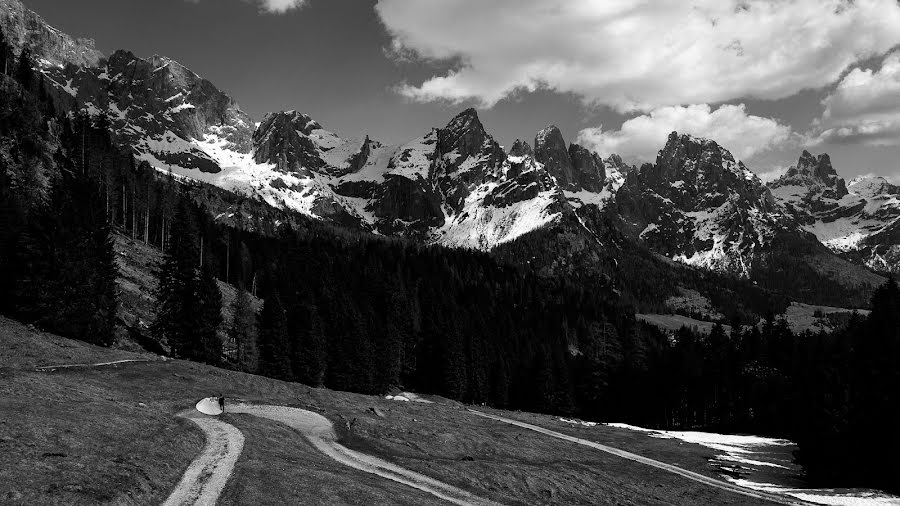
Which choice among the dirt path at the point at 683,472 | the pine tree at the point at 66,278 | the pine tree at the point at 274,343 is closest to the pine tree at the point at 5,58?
the pine tree at the point at 66,278

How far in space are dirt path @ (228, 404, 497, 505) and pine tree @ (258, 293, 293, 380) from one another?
3813 cm

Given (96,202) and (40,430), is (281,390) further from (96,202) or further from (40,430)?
(96,202)

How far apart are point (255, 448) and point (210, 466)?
4817 millimetres

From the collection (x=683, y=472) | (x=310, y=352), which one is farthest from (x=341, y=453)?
(x=310, y=352)

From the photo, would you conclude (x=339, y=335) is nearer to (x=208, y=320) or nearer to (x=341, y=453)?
(x=208, y=320)

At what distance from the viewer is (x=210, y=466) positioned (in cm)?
2905

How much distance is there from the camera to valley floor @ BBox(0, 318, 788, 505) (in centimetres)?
2433

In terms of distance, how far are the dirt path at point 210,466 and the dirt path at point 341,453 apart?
5769mm

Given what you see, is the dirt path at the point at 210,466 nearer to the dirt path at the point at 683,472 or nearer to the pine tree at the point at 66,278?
the pine tree at the point at 66,278

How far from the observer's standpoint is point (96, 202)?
81625mm

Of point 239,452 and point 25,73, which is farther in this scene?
point 25,73

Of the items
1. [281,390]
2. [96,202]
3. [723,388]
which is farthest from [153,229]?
[723,388]

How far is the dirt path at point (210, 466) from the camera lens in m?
24.3

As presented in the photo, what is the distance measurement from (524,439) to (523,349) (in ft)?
441
